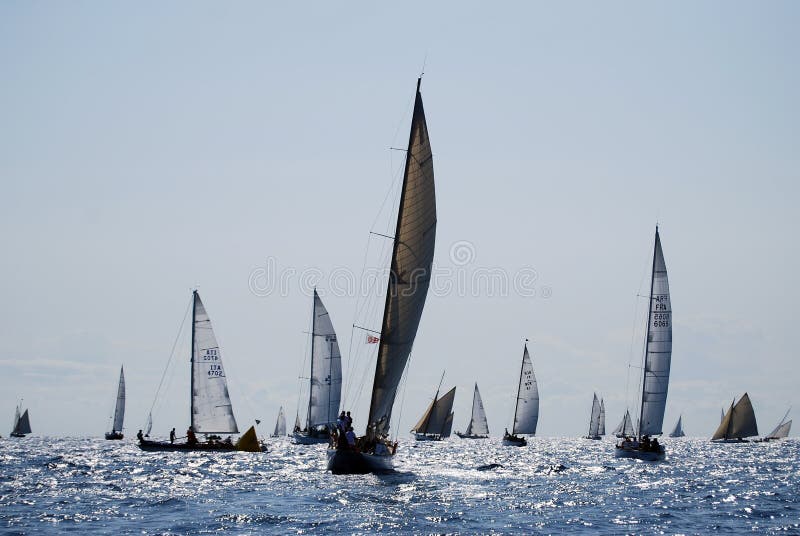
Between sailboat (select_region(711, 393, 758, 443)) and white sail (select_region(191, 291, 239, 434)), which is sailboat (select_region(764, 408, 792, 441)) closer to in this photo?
sailboat (select_region(711, 393, 758, 443))

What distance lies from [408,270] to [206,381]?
2918 centimetres

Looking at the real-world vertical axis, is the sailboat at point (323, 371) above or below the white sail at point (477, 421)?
above

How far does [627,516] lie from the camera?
3133cm

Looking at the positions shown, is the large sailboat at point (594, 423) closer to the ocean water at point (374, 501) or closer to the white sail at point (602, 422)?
the white sail at point (602, 422)

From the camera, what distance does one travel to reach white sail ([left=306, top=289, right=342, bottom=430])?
8006cm

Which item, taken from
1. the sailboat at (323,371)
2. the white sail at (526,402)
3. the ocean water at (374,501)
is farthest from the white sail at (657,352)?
the white sail at (526,402)

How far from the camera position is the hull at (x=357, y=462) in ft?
135

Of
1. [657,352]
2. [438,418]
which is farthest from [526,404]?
[657,352]

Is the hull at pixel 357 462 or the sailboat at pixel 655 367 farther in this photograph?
the sailboat at pixel 655 367

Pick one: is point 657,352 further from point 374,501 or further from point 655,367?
point 374,501

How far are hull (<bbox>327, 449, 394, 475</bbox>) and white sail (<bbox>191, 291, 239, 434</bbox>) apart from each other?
2529 centimetres

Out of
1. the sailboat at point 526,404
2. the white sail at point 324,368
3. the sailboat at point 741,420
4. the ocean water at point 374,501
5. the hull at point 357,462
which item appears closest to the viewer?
the ocean water at point 374,501

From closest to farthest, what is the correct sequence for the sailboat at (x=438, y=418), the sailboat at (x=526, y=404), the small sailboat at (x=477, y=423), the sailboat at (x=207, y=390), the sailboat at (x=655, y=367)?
the sailboat at (x=207, y=390)
the sailboat at (x=655, y=367)
the sailboat at (x=526, y=404)
the sailboat at (x=438, y=418)
the small sailboat at (x=477, y=423)

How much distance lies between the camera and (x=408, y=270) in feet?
137
